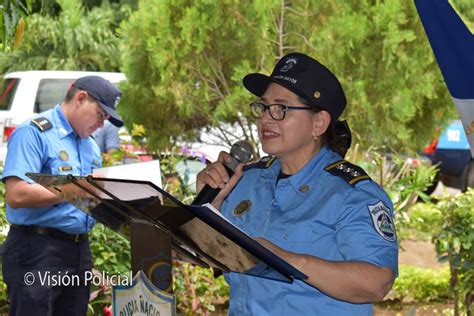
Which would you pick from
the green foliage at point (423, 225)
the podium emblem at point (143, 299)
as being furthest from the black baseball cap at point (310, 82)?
the green foliage at point (423, 225)

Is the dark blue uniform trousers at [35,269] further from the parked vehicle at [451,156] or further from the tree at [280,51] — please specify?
the parked vehicle at [451,156]

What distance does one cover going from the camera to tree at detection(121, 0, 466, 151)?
7.19m

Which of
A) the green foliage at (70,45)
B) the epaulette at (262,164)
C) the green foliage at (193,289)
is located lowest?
the green foliage at (70,45)

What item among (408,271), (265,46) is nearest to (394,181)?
(408,271)

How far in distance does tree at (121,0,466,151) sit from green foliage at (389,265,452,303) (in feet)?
4.89

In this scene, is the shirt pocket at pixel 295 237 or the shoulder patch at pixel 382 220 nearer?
the shoulder patch at pixel 382 220

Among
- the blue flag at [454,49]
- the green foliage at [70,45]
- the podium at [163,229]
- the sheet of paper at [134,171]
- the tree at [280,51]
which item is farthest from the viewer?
the green foliage at [70,45]

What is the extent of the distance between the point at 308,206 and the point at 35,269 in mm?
2015

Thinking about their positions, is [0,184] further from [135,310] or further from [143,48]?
[135,310]

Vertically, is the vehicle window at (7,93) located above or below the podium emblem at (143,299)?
below

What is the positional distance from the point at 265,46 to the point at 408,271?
2829 mm

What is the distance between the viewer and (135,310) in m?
3.34

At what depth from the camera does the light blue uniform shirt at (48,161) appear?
5.00 meters

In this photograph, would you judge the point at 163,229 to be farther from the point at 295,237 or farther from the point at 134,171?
the point at 134,171
